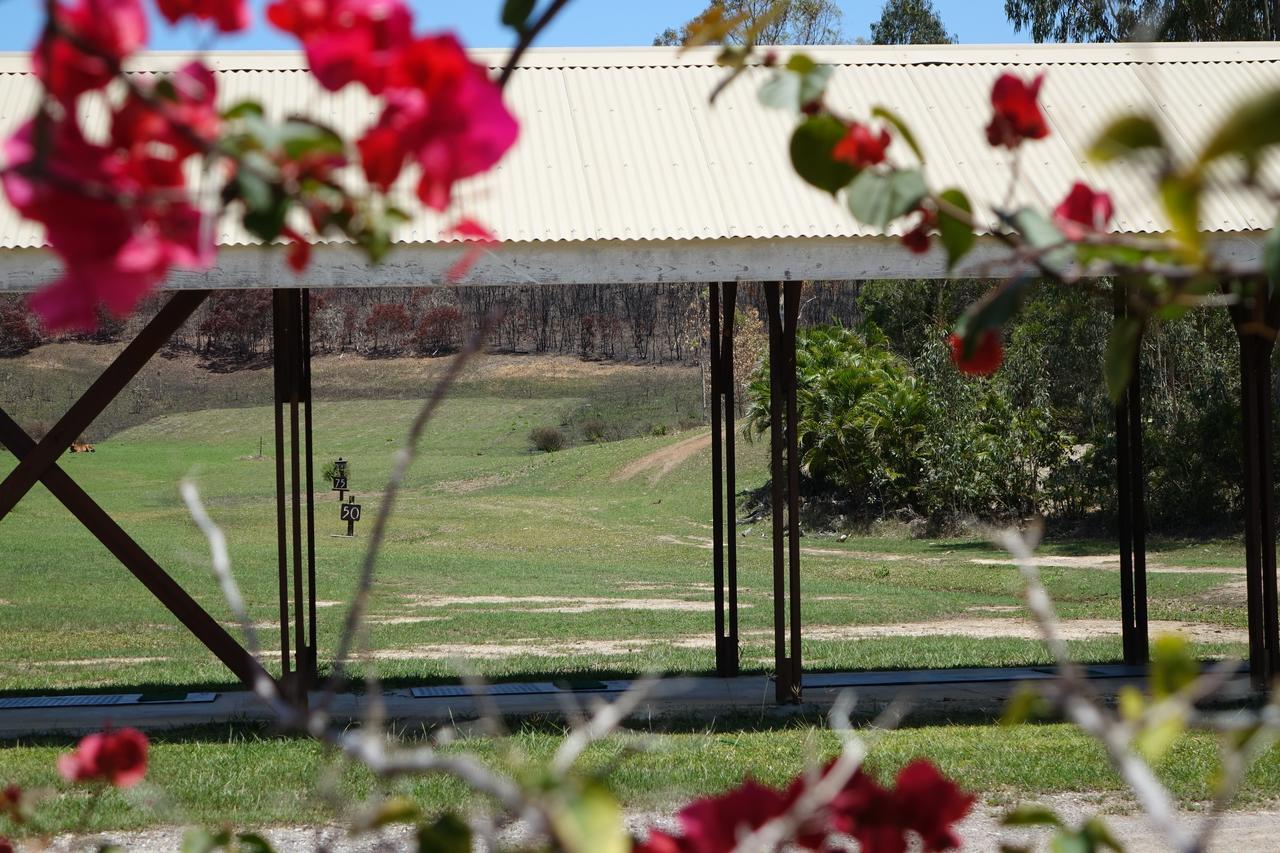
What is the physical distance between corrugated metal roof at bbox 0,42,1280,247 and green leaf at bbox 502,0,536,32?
523 centimetres

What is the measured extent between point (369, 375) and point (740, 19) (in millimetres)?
40909

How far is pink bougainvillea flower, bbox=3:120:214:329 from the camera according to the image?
27.7 inches

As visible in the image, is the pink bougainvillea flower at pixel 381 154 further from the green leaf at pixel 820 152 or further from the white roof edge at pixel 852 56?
the white roof edge at pixel 852 56

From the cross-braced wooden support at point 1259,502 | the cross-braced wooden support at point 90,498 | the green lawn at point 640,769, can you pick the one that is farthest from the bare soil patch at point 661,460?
the cross-braced wooden support at point 90,498

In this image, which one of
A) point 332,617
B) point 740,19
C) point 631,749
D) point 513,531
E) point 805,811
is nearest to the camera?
point 805,811

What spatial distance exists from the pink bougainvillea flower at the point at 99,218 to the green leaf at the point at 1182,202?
1.56 feet

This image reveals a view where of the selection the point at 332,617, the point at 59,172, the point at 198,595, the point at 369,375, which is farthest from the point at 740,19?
the point at 369,375

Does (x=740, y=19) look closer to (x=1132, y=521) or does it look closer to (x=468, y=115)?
(x=468, y=115)

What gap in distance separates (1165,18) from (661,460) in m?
15.0

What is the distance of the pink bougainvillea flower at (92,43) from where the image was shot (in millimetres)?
741

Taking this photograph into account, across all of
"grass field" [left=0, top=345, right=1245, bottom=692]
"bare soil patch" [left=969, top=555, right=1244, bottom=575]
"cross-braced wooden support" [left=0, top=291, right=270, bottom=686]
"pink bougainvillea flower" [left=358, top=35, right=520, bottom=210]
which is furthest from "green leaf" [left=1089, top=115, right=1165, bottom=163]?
"bare soil patch" [left=969, top=555, right=1244, bottom=575]

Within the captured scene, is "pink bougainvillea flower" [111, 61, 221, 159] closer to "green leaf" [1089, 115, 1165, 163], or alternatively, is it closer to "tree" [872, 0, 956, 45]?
"green leaf" [1089, 115, 1165, 163]

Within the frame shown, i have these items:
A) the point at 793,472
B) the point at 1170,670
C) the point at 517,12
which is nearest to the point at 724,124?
the point at 793,472

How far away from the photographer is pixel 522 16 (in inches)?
42.6
